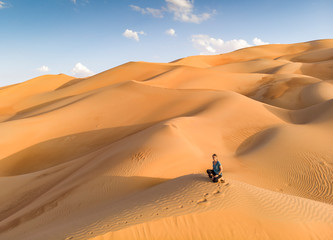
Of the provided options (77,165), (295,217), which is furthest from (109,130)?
(295,217)

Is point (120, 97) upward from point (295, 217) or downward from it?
upward

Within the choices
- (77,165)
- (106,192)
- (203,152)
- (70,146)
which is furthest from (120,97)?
(106,192)

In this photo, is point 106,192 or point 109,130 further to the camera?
point 109,130

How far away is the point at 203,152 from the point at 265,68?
1332 inches

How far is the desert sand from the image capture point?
4434 mm

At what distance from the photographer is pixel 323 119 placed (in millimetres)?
11953

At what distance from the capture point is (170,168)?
25.4 ft

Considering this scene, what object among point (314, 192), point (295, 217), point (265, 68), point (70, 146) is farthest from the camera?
point (265, 68)

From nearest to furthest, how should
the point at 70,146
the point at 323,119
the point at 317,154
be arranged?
the point at 317,154 < the point at 323,119 < the point at 70,146

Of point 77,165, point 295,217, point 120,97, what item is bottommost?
point 295,217

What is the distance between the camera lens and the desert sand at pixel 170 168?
14.5ft

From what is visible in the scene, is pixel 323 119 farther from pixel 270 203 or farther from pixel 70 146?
pixel 70 146

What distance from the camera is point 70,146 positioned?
535 inches

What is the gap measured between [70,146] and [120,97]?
7.03 meters
